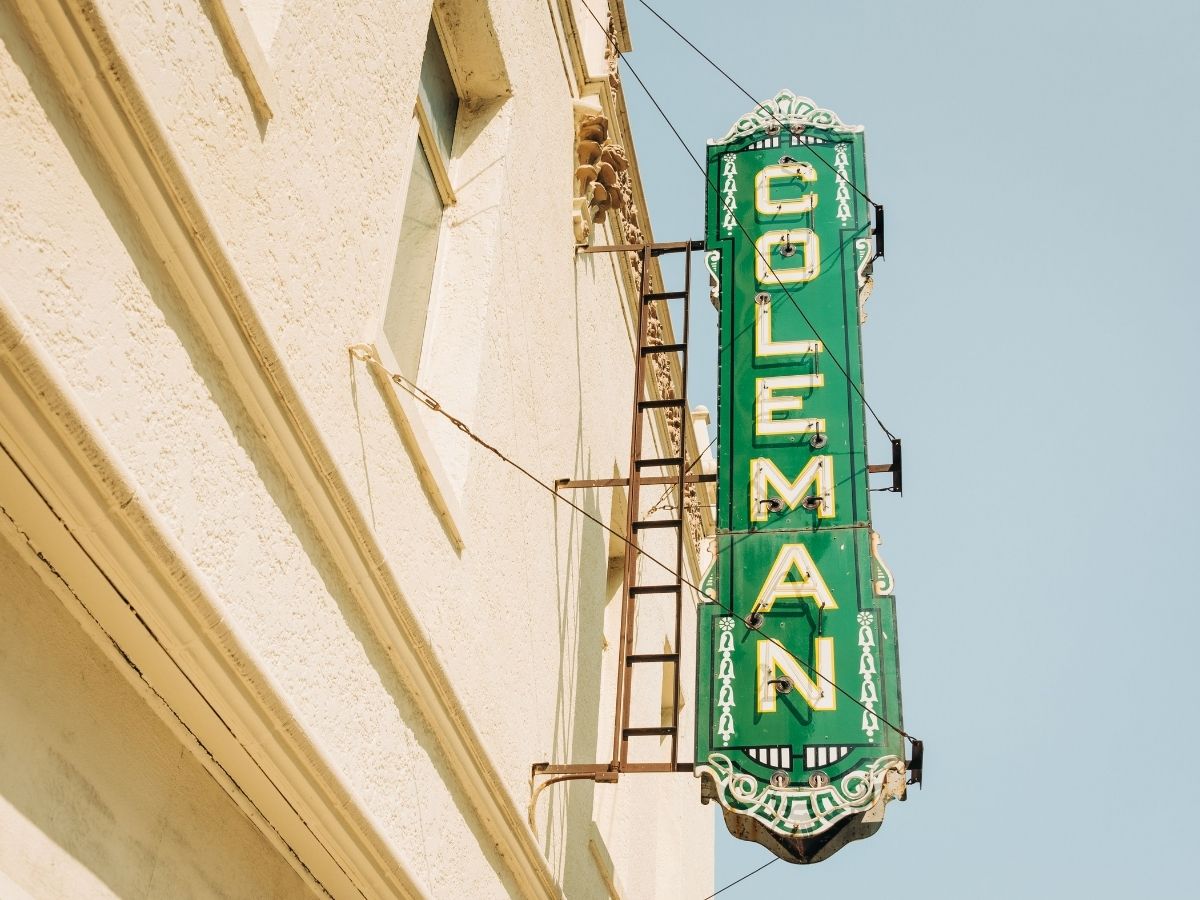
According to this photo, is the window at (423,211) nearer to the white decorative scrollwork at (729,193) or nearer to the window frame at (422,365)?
the window frame at (422,365)

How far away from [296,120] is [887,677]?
13.9 ft

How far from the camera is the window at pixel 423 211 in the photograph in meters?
6.49

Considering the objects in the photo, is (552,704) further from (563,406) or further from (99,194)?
(99,194)

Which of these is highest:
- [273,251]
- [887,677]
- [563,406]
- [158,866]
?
[563,406]

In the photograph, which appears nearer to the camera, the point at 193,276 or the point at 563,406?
the point at 193,276

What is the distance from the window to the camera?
6.49m

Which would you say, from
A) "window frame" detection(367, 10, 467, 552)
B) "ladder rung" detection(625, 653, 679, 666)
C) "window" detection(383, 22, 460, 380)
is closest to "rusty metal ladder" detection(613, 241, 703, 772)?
"ladder rung" detection(625, 653, 679, 666)

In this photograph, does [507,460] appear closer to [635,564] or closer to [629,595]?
[629,595]

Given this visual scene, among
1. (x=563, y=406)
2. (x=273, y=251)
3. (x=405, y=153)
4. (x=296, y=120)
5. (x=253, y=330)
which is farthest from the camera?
(x=563, y=406)

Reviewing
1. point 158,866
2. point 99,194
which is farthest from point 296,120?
point 158,866

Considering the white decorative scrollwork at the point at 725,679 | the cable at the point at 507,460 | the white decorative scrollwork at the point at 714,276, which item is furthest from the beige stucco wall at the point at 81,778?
the white decorative scrollwork at the point at 714,276

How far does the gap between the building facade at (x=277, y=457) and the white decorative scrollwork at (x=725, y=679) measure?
101cm

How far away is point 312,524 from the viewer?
470 cm

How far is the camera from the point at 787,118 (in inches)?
389
